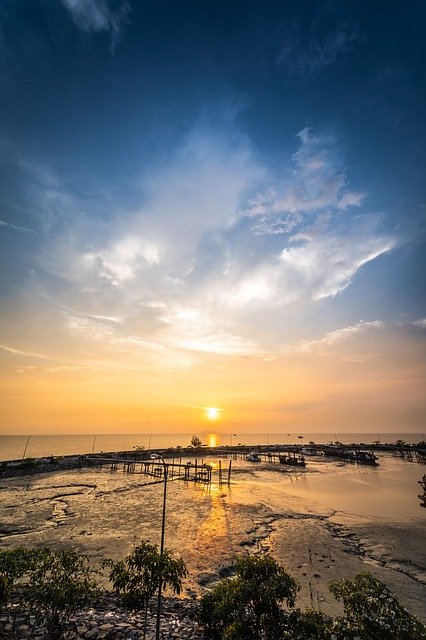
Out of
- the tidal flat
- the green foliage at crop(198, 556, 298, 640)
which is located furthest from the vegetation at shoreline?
the tidal flat

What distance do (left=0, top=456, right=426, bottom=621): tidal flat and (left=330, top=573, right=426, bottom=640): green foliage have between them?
8.36m

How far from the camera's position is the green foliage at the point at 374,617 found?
6.47 meters

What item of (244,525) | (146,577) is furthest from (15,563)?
(244,525)

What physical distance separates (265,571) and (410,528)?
2485 centimetres

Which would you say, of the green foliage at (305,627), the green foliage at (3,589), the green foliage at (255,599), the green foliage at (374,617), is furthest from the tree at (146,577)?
the green foliage at (374,617)

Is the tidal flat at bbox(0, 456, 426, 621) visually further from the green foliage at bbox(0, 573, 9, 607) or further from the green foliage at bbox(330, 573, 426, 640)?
the green foliage at bbox(0, 573, 9, 607)

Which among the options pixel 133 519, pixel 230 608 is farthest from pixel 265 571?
pixel 133 519

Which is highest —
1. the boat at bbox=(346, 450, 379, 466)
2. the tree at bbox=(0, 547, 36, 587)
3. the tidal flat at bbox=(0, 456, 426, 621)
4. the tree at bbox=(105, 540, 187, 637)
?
the boat at bbox=(346, 450, 379, 466)

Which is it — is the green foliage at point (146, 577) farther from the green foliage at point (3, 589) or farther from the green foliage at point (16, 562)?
the green foliage at point (3, 589)

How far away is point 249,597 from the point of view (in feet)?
27.1

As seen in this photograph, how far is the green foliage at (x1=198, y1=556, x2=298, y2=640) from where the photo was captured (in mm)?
8070

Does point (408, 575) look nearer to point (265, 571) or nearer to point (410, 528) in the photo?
point (410, 528)

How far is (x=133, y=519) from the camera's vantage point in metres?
26.3

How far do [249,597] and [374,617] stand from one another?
3.18 meters
